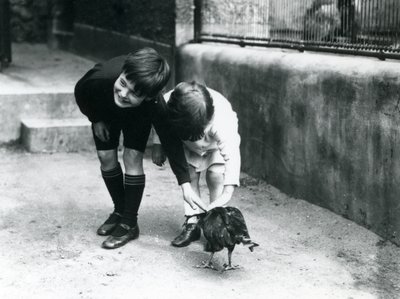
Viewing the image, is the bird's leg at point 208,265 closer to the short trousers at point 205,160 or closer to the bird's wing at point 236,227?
the bird's wing at point 236,227

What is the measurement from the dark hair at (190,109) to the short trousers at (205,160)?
1.31 ft

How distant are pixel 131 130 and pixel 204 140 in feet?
1.45

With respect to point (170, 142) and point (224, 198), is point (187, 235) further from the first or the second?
point (170, 142)

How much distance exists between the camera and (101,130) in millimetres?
4234

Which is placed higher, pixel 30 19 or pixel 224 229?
pixel 30 19

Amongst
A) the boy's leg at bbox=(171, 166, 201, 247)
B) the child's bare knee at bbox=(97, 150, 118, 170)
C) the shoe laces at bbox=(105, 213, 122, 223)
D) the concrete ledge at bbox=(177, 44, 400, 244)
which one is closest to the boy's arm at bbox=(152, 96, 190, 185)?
the boy's leg at bbox=(171, 166, 201, 247)

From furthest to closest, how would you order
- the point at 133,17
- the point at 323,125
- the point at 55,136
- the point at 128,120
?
the point at 133,17
the point at 55,136
the point at 323,125
the point at 128,120

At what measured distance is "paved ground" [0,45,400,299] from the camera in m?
3.59

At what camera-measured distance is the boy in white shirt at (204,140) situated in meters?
3.81

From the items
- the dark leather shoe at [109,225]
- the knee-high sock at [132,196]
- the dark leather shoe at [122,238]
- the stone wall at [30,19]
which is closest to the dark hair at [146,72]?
the knee-high sock at [132,196]

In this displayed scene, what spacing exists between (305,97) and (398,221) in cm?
130

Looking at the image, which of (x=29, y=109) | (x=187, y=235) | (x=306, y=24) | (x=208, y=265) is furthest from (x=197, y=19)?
(x=208, y=265)

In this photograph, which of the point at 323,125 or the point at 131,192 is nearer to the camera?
the point at 131,192

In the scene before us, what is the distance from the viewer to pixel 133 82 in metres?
3.73
